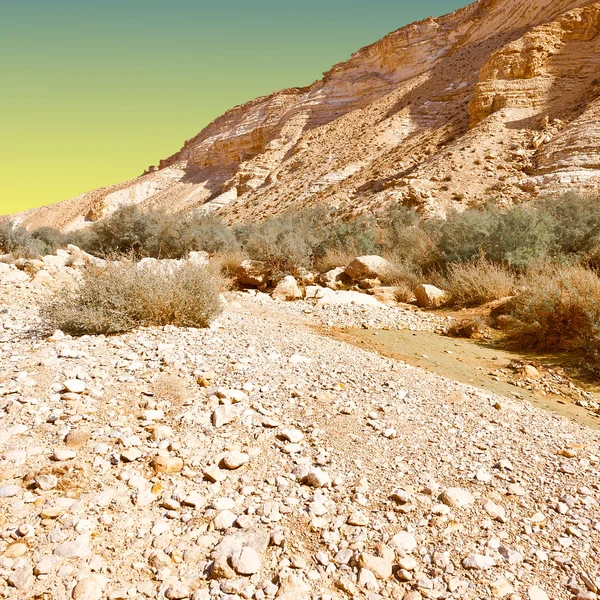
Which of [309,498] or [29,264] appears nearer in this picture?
[309,498]

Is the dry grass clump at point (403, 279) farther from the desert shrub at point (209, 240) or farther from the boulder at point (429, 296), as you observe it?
the desert shrub at point (209, 240)

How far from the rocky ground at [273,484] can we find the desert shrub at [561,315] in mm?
2254

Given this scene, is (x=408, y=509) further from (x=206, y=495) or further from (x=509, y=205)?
(x=509, y=205)

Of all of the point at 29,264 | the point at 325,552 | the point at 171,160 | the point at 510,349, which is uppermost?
the point at 171,160

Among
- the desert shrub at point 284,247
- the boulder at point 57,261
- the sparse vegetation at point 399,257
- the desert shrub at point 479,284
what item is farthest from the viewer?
the desert shrub at point 284,247

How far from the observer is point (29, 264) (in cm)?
861

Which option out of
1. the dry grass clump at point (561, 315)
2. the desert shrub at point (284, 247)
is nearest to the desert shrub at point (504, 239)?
the dry grass clump at point (561, 315)

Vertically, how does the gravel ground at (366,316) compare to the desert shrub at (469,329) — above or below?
above

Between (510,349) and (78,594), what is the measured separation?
18.0ft

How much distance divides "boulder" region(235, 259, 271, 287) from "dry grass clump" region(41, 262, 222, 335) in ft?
14.3

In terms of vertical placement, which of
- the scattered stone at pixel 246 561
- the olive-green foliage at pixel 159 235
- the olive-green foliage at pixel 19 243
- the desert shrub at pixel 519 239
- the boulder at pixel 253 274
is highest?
the olive-green foliage at pixel 19 243

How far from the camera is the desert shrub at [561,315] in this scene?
5297 millimetres

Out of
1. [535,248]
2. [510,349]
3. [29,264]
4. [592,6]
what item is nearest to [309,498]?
[510,349]

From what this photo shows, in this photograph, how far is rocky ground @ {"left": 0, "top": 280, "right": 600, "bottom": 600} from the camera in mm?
1800
